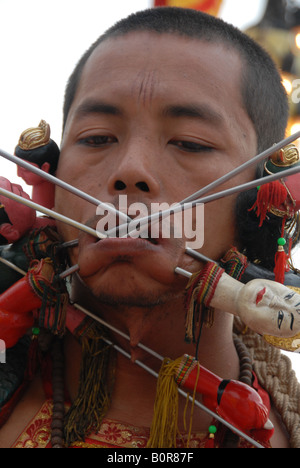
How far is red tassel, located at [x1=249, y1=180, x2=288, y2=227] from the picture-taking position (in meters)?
1.51

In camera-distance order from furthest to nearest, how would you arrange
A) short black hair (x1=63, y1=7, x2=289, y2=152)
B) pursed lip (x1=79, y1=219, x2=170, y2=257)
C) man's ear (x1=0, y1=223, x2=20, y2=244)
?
short black hair (x1=63, y1=7, x2=289, y2=152) → man's ear (x1=0, y1=223, x2=20, y2=244) → pursed lip (x1=79, y1=219, x2=170, y2=257)

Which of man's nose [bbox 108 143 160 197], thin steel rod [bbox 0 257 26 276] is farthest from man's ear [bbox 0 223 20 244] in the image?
man's nose [bbox 108 143 160 197]

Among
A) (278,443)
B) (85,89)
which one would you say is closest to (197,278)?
(278,443)

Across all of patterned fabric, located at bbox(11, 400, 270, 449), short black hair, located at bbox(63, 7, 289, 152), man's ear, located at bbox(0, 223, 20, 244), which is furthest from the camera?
short black hair, located at bbox(63, 7, 289, 152)

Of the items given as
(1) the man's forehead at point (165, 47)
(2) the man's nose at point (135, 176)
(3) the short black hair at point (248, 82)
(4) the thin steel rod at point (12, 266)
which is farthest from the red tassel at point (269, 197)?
(4) the thin steel rod at point (12, 266)

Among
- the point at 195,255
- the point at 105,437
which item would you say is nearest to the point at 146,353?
the point at 105,437

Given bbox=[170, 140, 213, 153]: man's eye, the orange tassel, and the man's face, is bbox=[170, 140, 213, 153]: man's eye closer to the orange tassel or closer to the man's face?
the man's face

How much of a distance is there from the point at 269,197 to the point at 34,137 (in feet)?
2.43

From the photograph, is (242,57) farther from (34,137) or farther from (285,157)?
(34,137)

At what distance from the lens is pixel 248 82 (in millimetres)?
1704

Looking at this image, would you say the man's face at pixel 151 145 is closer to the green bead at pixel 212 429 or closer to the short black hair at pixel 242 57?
the short black hair at pixel 242 57

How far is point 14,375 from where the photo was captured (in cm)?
158
